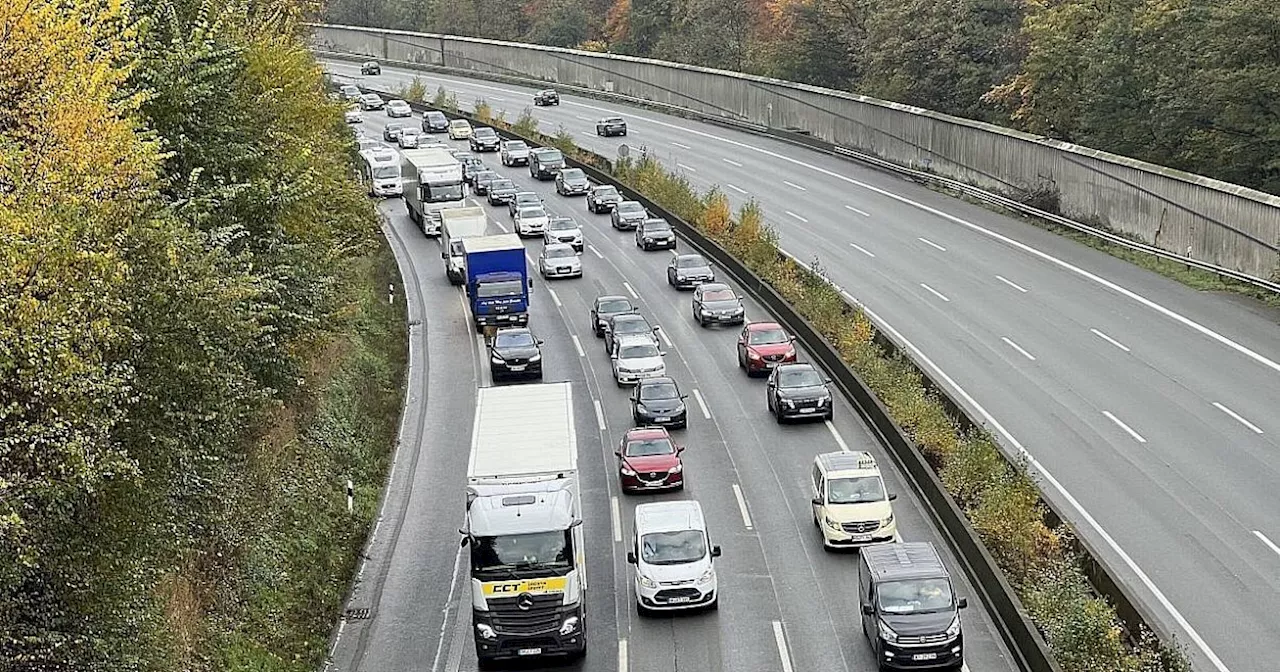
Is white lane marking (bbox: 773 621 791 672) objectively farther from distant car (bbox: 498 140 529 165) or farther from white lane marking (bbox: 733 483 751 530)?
distant car (bbox: 498 140 529 165)

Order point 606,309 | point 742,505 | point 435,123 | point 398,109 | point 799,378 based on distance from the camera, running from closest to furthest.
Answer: point 742,505 < point 799,378 < point 606,309 < point 435,123 < point 398,109

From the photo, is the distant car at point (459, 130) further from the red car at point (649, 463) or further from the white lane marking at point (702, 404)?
the red car at point (649, 463)

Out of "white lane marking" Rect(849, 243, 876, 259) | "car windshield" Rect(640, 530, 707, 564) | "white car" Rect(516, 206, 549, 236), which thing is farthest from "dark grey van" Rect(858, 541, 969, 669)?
"white car" Rect(516, 206, 549, 236)

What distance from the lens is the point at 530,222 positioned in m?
64.6

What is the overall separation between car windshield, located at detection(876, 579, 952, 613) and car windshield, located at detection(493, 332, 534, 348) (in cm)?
2169

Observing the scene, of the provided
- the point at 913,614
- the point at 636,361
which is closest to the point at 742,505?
the point at 913,614

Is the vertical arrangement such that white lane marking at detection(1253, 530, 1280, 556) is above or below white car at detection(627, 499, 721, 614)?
below

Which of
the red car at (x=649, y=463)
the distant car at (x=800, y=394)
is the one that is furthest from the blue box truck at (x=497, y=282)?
the red car at (x=649, y=463)

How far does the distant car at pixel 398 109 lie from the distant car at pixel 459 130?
10803 mm

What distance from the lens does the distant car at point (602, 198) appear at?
226 feet

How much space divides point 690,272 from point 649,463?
21801 millimetres

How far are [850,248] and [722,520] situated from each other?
94.3ft

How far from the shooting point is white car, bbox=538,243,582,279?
56.6 m

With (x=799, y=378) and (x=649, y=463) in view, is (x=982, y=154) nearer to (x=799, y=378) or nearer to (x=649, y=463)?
(x=799, y=378)
